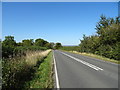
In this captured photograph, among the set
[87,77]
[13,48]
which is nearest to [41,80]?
[87,77]

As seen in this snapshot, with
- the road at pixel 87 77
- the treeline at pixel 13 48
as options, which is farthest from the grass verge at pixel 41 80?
the treeline at pixel 13 48

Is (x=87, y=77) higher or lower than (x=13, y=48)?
lower

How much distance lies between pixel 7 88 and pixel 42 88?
166 cm

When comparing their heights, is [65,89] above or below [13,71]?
Answer: below

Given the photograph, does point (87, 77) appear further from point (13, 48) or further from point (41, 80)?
point (13, 48)

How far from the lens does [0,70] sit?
639cm

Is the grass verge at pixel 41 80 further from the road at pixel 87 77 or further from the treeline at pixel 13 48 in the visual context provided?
the treeline at pixel 13 48

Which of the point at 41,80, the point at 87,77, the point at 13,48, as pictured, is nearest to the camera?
the point at 41,80

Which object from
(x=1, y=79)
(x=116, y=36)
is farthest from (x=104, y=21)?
(x=1, y=79)

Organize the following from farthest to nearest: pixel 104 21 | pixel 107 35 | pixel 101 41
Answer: pixel 104 21 → pixel 101 41 → pixel 107 35

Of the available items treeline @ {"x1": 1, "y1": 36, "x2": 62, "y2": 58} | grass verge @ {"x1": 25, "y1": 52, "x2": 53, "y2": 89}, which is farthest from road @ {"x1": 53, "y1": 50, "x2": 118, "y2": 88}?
treeline @ {"x1": 1, "y1": 36, "x2": 62, "y2": 58}

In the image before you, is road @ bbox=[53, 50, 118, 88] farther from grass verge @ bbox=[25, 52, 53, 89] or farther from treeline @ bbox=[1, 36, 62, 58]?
treeline @ bbox=[1, 36, 62, 58]

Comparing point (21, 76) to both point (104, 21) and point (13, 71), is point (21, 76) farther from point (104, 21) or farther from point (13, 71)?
point (104, 21)

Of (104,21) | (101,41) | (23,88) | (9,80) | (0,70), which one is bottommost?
(23,88)
